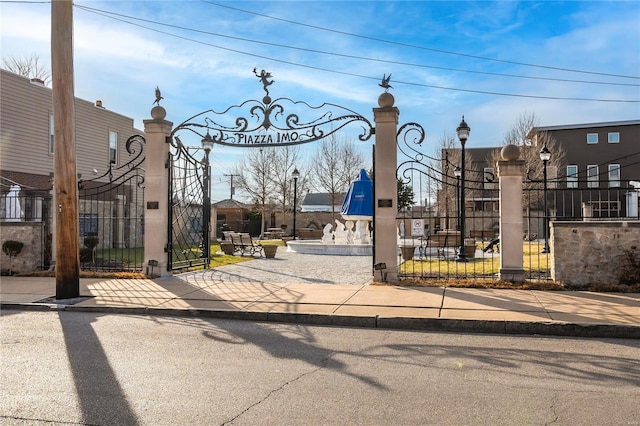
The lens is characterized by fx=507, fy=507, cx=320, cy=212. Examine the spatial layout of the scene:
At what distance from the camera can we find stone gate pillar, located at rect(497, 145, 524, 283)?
11422 millimetres

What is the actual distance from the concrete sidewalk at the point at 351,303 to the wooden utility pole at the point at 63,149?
827mm

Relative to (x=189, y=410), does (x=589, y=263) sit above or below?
above

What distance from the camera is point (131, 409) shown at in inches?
179

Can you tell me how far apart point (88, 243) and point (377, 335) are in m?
14.2

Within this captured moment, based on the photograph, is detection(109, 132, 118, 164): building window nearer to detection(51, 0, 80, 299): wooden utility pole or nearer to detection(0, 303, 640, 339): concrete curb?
detection(51, 0, 80, 299): wooden utility pole

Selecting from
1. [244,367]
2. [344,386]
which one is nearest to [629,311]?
[344,386]

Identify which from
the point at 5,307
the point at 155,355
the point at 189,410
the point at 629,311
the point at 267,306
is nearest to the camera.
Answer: the point at 189,410

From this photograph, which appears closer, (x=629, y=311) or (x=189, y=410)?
(x=189, y=410)

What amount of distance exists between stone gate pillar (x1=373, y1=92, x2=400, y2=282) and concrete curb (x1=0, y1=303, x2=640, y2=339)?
12.4 feet

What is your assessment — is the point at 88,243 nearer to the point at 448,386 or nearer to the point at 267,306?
the point at 267,306

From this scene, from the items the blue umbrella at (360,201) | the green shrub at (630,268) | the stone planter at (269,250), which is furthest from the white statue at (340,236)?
the green shrub at (630,268)

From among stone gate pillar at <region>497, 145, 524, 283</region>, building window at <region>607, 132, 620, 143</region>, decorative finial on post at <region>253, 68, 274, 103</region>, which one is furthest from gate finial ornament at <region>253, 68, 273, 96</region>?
building window at <region>607, 132, 620, 143</region>

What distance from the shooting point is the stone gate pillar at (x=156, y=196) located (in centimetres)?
1349

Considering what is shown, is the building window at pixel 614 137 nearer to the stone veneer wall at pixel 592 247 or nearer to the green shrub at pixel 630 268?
the stone veneer wall at pixel 592 247
